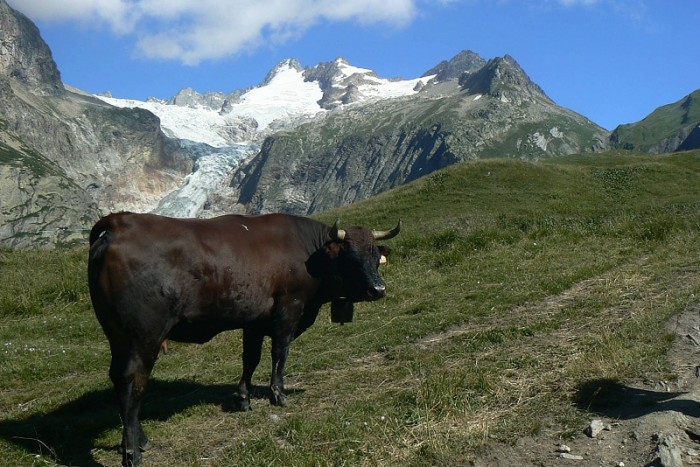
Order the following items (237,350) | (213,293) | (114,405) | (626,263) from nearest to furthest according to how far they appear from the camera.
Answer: (213,293), (114,405), (237,350), (626,263)

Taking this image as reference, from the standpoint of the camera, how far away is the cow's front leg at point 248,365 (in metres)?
10.6

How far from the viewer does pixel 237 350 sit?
48.0 ft

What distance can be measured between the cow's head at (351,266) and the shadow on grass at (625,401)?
3782 mm

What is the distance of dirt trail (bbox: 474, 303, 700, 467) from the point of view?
724 cm

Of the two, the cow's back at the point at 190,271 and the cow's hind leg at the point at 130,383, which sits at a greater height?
the cow's back at the point at 190,271

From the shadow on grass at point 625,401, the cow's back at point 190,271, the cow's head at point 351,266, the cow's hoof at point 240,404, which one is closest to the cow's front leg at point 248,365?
the cow's hoof at point 240,404

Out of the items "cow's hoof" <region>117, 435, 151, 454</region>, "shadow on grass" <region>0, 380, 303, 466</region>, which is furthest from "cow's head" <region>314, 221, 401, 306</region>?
"cow's hoof" <region>117, 435, 151, 454</region>

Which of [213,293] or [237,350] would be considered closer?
[213,293]

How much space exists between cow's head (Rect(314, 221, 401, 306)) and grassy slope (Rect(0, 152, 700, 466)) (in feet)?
4.38

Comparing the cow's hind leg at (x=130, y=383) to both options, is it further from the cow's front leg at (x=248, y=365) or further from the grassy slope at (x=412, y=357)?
the cow's front leg at (x=248, y=365)

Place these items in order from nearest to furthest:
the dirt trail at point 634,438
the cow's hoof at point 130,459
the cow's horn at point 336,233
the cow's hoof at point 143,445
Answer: the dirt trail at point 634,438 → the cow's hoof at point 130,459 → the cow's hoof at point 143,445 → the cow's horn at point 336,233

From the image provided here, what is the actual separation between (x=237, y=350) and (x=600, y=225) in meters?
15.4

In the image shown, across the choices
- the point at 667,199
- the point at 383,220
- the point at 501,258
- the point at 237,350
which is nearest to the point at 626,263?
the point at 501,258

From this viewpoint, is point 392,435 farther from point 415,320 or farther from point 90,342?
point 90,342
